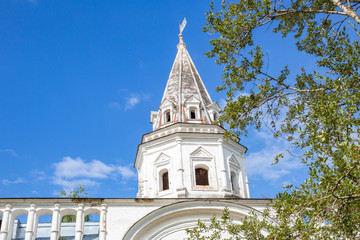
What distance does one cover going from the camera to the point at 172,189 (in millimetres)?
17594

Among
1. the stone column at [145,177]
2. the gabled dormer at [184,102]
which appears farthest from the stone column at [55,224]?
the gabled dormer at [184,102]

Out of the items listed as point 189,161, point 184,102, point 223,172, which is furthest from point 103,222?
point 184,102

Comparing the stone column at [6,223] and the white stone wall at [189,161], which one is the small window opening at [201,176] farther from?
the stone column at [6,223]

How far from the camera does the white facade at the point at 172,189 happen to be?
49.7 ft

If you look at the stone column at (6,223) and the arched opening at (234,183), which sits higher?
the arched opening at (234,183)

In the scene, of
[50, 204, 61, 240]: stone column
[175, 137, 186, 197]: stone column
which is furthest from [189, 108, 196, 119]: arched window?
[50, 204, 61, 240]: stone column

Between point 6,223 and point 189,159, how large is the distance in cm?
825

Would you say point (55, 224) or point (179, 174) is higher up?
point (179, 174)

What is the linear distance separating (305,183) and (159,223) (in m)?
8.80

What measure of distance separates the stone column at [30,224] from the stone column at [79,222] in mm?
1670

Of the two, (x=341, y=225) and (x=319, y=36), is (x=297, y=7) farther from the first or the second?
(x=341, y=225)

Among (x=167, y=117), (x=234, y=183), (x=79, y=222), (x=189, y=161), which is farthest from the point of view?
(x=167, y=117)

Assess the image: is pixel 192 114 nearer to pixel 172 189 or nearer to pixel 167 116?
pixel 167 116

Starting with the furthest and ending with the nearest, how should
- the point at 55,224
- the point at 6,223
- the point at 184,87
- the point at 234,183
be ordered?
the point at 184,87
the point at 234,183
the point at 55,224
the point at 6,223
